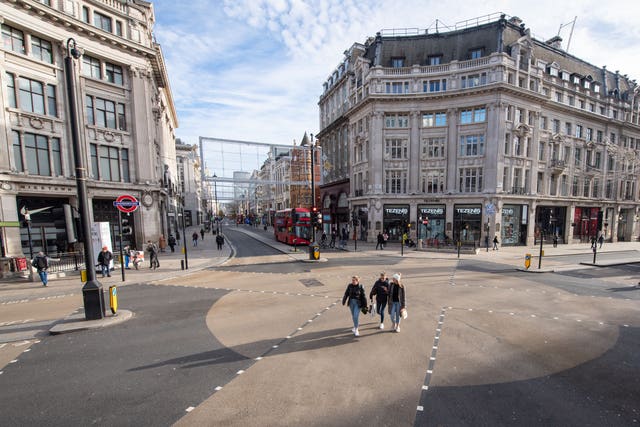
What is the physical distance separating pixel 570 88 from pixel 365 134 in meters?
25.2

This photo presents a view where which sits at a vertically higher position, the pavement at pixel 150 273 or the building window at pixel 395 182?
the building window at pixel 395 182

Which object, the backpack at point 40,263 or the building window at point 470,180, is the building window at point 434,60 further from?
the backpack at point 40,263

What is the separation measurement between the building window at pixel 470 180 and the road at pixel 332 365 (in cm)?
1857

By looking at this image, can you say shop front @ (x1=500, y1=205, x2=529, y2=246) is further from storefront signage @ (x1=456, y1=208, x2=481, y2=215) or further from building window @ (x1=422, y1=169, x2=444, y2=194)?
building window @ (x1=422, y1=169, x2=444, y2=194)

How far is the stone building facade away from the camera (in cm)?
1659

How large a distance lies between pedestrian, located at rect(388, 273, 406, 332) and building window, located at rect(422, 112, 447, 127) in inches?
1043

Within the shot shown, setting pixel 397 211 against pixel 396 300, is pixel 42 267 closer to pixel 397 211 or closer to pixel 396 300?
pixel 396 300

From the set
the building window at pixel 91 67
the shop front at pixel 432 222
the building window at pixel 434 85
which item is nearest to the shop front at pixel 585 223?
the shop front at pixel 432 222

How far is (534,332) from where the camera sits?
25.4ft

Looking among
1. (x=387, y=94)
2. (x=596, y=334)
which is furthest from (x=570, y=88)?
(x=596, y=334)

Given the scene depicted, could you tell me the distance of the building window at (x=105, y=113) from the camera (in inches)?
786

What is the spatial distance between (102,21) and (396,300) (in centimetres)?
2851

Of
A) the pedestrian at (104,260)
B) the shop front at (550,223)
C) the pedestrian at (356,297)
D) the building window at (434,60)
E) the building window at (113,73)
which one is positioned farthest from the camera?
the shop front at (550,223)

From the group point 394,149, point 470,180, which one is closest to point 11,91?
point 394,149
